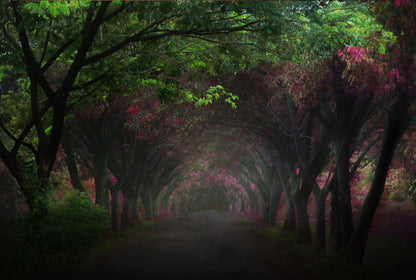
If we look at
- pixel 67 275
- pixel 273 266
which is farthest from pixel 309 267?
pixel 67 275

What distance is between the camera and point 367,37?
386 inches

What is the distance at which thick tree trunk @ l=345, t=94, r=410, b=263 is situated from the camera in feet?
41.3

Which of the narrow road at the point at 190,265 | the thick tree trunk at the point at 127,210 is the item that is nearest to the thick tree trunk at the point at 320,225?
the narrow road at the point at 190,265

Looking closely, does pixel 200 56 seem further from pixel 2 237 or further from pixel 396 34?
pixel 2 237

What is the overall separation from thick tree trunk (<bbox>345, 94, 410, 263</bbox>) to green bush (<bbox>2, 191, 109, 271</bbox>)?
746 cm

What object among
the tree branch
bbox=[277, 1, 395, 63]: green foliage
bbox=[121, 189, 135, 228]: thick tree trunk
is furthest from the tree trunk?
bbox=[121, 189, 135, 228]: thick tree trunk

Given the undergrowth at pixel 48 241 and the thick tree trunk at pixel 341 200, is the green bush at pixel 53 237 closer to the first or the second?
the undergrowth at pixel 48 241

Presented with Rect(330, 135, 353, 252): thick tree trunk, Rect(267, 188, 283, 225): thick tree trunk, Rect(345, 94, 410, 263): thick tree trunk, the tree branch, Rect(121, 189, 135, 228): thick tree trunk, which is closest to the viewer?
the tree branch

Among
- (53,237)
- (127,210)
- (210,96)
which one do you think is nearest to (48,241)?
(53,237)

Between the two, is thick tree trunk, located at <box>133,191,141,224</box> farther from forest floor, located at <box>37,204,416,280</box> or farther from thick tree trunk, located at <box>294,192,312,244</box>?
thick tree trunk, located at <box>294,192,312,244</box>

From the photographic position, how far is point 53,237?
12.2m

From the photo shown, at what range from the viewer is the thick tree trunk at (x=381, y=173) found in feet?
41.3

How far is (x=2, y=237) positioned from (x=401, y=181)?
70.7ft

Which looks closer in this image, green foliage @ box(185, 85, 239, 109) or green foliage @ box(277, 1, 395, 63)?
green foliage @ box(277, 1, 395, 63)
